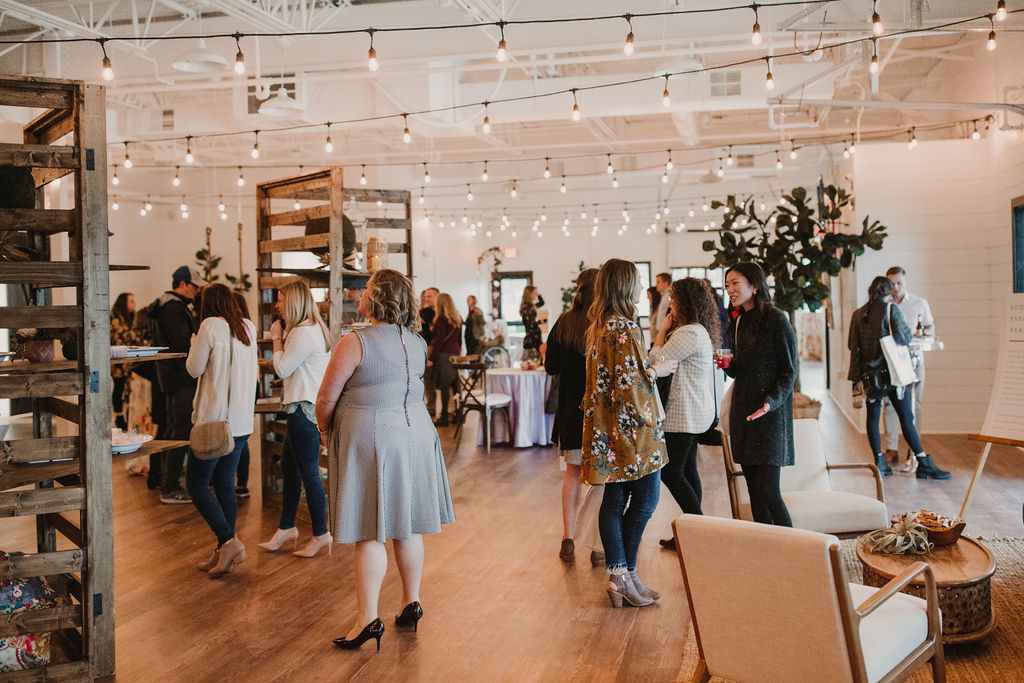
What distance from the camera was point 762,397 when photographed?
395 centimetres

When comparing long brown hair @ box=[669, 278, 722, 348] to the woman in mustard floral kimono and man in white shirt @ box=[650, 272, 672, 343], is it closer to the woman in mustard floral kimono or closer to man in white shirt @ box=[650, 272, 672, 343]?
the woman in mustard floral kimono

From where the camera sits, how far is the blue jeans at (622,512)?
3.80 metres

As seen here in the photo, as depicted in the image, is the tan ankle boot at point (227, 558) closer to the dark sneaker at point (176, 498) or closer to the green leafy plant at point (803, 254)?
the dark sneaker at point (176, 498)

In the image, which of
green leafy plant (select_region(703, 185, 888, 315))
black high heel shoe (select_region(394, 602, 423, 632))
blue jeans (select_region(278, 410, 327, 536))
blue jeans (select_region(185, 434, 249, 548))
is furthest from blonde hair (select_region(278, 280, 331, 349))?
green leafy plant (select_region(703, 185, 888, 315))

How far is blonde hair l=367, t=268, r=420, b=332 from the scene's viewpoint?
3.46 m

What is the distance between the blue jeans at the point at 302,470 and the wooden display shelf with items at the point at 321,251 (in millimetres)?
613

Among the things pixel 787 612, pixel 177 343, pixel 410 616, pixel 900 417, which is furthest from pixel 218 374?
pixel 900 417

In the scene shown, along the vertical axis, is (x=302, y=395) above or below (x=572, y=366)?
below

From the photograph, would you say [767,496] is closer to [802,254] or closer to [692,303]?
[692,303]

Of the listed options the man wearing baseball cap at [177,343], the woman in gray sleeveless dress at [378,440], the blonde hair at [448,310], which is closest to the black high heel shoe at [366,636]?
the woman in gray sleeveless dress at [378,440]

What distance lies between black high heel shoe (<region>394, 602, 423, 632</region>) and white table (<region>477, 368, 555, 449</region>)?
4723mm

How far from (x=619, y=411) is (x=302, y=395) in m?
2.02

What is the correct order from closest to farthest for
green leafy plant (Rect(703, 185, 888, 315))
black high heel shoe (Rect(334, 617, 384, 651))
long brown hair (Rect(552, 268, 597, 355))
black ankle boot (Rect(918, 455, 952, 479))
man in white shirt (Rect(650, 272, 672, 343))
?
1. black high heel shoe (Rect(334, 617, 384, 651))
2. long brown hair (Rect(552, 268, 597, 355))
3. black ankle boot (Rect(918, 455, 952, 479))
4. green leafy plant (Rect(703, 185, 888, 315))
5. man in white shirt (Rect(650, 272, 672, 343))

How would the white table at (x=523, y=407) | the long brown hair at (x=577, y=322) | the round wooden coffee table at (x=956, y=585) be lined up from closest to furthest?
the round wooden coffee table at (x=956, y=585) < the long brown hair at (x=577, y=322) < the white table at (x=523, y=407)
